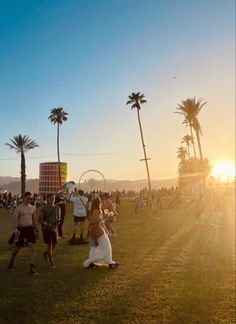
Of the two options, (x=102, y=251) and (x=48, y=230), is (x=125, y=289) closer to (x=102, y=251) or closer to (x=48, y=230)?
(x=102, y=251)

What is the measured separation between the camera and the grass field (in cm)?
767

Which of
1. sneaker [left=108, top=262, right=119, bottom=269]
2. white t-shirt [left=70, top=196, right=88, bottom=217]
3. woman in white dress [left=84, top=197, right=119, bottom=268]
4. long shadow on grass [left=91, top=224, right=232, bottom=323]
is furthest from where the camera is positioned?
white t-shirt [left=70, top=196, right=88, bottom=217]

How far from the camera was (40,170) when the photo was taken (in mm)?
78312

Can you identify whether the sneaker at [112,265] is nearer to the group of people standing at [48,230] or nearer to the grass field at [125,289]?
the group of people standing at [48,230]

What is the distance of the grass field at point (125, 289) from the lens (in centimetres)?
767

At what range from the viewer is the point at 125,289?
9.27m

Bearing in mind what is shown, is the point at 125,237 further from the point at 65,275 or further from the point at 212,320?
the point at 212,320

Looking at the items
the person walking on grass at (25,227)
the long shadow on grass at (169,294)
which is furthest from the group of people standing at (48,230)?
the long shadow on grass at (169,294)

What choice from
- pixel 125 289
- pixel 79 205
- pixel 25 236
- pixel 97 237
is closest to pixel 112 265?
pixel 97 237

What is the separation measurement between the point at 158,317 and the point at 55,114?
202ft

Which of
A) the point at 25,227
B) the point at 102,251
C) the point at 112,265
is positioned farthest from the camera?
the point at 112,265

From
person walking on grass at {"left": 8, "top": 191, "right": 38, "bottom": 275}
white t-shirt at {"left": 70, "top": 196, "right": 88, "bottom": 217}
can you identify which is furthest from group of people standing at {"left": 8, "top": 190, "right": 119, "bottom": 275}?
white t-shirt at {"left": 70, "top": 196, "right": 88, "bottom": 217}

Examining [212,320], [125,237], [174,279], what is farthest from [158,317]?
[125,237]

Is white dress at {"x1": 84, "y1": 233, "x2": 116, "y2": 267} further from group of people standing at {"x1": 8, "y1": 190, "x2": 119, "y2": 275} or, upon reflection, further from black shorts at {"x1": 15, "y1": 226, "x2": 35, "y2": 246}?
black shorts at {"x1": 15, "y1": 226, "x2": 35, "y2": 246}
